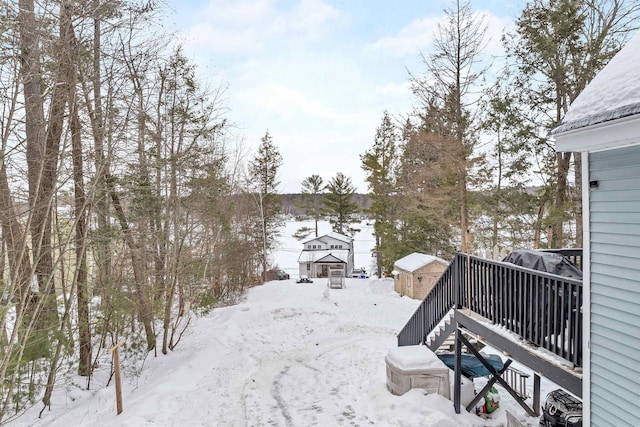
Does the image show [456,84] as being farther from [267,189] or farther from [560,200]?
[267,189]

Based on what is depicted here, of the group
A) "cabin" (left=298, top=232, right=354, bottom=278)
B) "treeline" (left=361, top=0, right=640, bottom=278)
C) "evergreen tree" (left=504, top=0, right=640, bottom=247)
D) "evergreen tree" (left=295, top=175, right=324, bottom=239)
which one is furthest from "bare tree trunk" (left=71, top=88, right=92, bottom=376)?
"evergreen tree" (left=295, top=175, right=324, bottom=239)

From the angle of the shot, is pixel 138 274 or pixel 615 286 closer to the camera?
pixel 615 286

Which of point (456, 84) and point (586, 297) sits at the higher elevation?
point (456, 84)

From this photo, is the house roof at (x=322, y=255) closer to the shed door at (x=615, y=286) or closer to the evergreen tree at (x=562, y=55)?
the evergreen tree at (x=562, y=55)

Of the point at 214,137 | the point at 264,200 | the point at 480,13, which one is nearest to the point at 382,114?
the point at 264,200

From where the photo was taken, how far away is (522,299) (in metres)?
4.56

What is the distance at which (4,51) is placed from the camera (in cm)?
450

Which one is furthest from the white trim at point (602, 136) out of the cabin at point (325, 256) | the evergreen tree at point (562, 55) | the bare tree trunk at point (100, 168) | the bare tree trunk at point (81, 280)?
the cabin at point (325, 256)

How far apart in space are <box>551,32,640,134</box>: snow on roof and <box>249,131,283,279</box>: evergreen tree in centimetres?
2348

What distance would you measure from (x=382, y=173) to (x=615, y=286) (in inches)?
965

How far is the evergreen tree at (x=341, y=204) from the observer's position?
3606 cm

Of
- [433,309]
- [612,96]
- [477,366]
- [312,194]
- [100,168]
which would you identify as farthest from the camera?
[312,194]

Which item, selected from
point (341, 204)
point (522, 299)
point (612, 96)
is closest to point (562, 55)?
point (522, 299)

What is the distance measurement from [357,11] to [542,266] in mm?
9362
